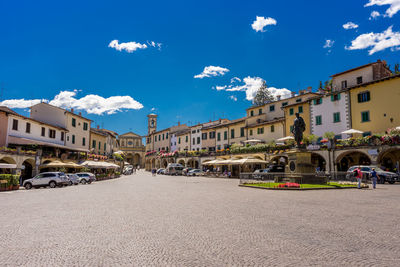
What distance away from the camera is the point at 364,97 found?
32.4 metres

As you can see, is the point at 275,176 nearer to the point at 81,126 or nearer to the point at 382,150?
the point at 382,150

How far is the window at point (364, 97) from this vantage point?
32.0 metres

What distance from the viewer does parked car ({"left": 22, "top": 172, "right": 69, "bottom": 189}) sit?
24.9 meters

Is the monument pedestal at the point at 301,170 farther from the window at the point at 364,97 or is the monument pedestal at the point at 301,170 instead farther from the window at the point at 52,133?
the window at the point at 52,133

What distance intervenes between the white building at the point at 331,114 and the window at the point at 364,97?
1422 millimetres

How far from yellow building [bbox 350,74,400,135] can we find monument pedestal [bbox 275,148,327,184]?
47.0ft

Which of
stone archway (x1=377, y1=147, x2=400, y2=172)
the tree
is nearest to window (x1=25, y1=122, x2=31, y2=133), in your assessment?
stone archway (x1=377, y1=147, x2=400, y2=172)

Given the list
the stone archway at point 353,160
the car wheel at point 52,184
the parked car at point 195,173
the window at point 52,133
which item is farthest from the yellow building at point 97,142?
the stone archway at point 353,160

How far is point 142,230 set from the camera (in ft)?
24.1

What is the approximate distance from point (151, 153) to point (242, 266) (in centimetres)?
8253

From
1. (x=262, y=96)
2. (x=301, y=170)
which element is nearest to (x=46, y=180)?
(x=301, y=170)

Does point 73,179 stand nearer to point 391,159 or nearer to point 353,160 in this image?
point 353,160

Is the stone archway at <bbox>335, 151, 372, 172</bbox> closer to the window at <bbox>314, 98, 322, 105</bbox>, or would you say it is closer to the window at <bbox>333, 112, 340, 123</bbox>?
the window at <bbox>333, 112, 340, 123</bbox>

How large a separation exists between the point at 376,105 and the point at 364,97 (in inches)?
67.8
